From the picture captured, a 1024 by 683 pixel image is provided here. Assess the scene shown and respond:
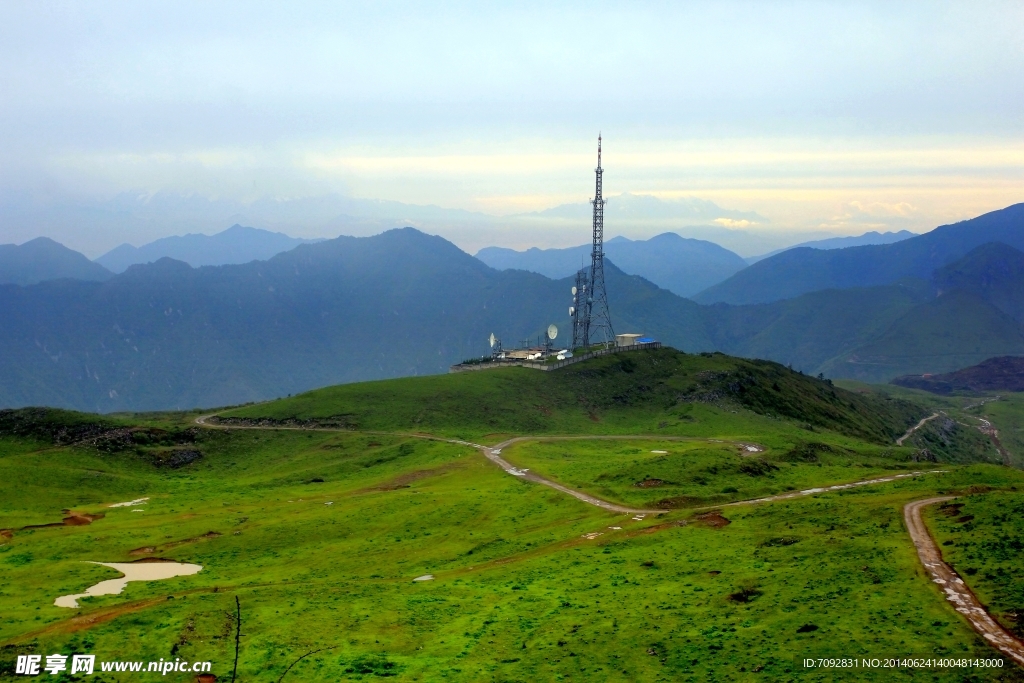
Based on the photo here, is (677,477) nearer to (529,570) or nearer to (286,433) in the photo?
(529,570)

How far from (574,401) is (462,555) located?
3439 inches

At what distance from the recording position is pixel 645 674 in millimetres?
35781

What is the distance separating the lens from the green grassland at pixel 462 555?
126 ft

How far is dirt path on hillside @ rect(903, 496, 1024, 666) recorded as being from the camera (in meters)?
33.2

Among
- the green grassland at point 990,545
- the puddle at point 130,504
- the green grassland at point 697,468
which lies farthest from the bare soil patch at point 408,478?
the green grassland at point 990,545

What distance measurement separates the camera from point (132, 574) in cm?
5866

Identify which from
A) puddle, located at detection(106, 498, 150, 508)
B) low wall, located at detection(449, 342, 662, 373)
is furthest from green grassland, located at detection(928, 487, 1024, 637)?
→ low wall, located at detection(449, 342, 662, 373)

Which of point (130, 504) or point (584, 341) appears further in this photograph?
point (584, 341)

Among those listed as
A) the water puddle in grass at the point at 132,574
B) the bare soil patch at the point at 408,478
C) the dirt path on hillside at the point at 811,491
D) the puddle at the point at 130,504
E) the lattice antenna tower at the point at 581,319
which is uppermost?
the lattice antenna tower at the point at 581,319

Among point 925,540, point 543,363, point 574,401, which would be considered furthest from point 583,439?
point 925,540

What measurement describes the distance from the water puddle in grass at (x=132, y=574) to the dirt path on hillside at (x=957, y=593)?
5006 cm

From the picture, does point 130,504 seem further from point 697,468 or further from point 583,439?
point 583,439

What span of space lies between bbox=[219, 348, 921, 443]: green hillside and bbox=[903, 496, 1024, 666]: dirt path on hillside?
7658 cm

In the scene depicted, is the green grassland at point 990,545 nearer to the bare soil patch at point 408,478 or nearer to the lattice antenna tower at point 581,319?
the bare soil patch at point 408,478
